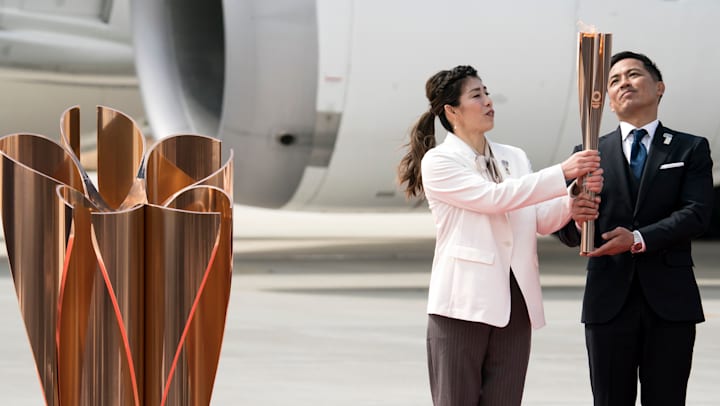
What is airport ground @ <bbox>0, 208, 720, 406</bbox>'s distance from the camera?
21.1ft

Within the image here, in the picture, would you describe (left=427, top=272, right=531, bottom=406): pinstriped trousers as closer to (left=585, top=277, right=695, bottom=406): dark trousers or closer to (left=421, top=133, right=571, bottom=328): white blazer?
(left=421, top=133, right=571, bottom=328): white blazer

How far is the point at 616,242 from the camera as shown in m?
4.27

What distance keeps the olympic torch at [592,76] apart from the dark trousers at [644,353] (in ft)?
1.87

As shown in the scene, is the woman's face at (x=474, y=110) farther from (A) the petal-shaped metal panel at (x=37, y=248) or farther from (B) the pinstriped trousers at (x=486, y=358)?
(A) the petal-shaped metal panel at (x=37, y=248)

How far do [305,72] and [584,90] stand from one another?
19.1ft

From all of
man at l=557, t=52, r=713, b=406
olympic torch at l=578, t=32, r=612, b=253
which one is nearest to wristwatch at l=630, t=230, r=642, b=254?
man at l=557, t=52, r=713, b=406

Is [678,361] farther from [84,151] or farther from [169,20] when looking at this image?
[84,151]

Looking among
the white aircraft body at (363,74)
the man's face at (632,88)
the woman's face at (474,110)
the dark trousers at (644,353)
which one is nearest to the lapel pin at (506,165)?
the woman's face at (474,110)

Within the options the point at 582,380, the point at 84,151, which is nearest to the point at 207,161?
the point at 582,380

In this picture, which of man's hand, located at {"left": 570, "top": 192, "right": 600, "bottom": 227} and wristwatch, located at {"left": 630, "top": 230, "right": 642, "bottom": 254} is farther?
wristwatch, located at {"left": 630, "top": 230, "right": 642, "bottom": 254}

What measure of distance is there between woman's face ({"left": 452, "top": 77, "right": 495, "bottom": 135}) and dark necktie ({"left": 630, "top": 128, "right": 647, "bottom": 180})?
48 cm

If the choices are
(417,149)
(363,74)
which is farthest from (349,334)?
(417,149)

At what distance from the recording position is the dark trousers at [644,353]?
4.36 meters

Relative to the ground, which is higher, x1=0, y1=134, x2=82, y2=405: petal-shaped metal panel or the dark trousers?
x1=0, y1=134, x2=82, y2=405: petal-shaped metal panel
